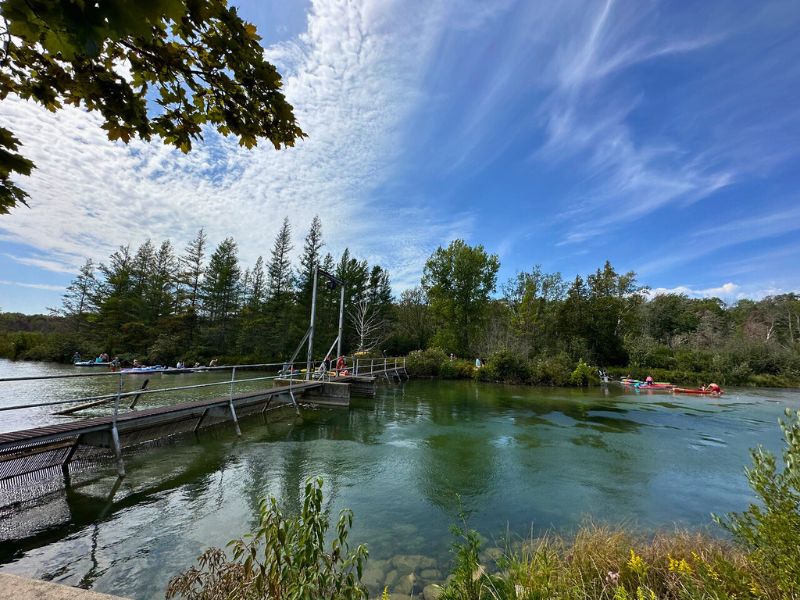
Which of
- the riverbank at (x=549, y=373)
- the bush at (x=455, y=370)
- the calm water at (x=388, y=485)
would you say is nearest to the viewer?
the calm water at (x=388, y=485)

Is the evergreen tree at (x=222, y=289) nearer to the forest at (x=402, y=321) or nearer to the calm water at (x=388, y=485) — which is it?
the forest at (x=402, y=321)

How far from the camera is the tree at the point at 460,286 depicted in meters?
39.1

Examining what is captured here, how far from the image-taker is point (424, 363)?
2953 cm

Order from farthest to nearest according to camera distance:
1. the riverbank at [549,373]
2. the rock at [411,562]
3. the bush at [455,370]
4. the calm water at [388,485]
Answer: the bush at [455,370] < the riverbank at [549,373] < the calm water at [388,485] < the rock at [411,562]

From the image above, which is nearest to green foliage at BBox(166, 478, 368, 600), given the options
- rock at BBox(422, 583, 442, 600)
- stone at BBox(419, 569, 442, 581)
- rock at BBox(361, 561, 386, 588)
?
rock at BBox(422, 583, 442, 600)

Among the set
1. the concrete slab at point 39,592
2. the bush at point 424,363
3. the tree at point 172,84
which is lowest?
the concrete slab at point 39,592

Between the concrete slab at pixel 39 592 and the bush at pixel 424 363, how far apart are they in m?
27.7

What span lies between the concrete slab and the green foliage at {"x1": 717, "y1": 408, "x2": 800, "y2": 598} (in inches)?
154

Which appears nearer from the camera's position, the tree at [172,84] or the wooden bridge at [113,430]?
the tree at [172,84]

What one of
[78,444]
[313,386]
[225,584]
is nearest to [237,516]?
[225,584]

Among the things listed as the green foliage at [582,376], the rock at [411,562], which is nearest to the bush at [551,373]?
the green foliage at [582,376]

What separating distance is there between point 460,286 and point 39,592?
1541 inches

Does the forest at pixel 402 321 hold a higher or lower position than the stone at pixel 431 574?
higher

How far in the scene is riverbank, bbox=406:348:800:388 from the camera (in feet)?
87.5
